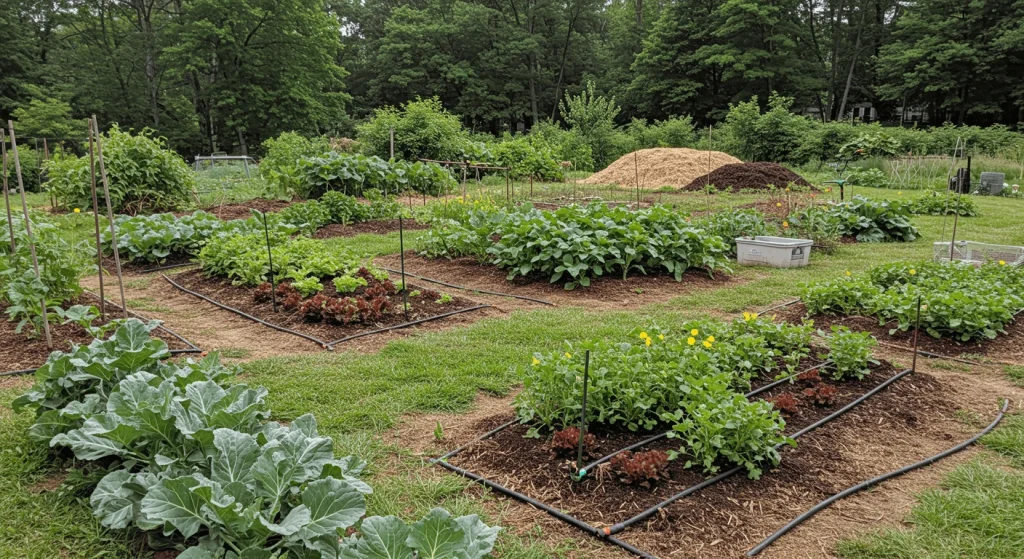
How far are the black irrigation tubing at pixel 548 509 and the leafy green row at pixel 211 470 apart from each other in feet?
1.81

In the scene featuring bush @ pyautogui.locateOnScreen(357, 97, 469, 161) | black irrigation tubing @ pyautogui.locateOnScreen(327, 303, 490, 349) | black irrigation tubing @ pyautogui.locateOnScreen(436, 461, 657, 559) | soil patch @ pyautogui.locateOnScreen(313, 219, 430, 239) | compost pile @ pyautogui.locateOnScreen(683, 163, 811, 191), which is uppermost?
bush @ pyautogui.locateOnScreen(357, 97, 469, 161)

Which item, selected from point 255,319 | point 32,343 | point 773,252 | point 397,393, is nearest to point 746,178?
point 773,252

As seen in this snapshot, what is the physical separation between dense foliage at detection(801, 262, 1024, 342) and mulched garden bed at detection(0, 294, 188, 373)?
207 inches

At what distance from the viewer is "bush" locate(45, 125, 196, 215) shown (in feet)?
34.8

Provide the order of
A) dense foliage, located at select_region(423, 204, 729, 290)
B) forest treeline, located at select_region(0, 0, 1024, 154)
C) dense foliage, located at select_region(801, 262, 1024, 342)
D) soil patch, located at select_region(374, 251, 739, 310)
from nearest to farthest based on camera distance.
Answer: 1. dense foliage, located at select_region(801, 262, 1024, 342)
2. soil patch, located at select_region(374, 251, 739, 310)
3. dense foliage, located at select_region(423, 204, 729, 290)
4. forest treeline, located at select_region(0, 0, 1024, 154)

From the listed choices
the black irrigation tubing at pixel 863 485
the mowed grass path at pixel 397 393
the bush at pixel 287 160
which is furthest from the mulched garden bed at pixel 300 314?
the bush at pixel 287 160

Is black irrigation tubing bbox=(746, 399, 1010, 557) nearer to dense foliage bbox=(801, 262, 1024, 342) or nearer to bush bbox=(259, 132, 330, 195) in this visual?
dense foliage bbox=(801, 262, 1024, 342)

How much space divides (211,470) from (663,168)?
16509mm

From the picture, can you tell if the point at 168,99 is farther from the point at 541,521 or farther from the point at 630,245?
the point at 541,521

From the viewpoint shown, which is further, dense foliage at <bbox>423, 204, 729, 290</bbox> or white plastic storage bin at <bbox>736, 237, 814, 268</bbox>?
white plastic storage bin at <bbox>736, 237, 814, 268</bbox>

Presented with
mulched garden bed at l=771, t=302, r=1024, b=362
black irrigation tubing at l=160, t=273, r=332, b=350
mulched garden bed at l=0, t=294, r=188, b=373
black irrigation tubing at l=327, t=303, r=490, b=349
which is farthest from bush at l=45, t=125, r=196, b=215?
mulched garden bed at l=771, t=302, r=1024, b=362

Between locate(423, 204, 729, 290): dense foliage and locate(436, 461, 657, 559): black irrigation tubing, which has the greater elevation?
locate(423, 204, 729, 290): dense foliage

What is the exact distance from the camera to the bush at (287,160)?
11664 millimetres

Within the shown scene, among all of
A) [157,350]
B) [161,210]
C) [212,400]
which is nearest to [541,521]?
[212,400]
